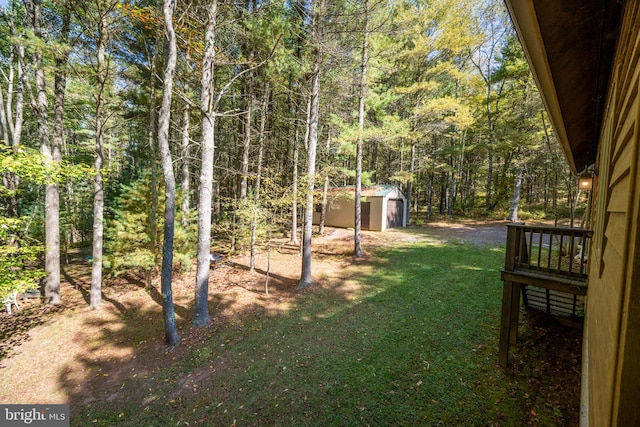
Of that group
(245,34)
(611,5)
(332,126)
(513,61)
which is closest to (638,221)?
(611,5)

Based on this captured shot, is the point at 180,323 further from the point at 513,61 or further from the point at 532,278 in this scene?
the point at 513,61

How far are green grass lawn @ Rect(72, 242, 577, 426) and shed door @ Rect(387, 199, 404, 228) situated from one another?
9663 mm

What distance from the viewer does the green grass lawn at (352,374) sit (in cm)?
334

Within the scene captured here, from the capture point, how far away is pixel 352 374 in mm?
4023

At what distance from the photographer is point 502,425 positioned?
3.03 meters

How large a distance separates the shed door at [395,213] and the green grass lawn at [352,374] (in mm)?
9663

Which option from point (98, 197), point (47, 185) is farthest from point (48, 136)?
point (98, 197)

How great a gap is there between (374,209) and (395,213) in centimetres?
195

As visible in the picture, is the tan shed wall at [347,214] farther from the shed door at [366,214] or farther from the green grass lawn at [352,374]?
the green grass lawn at [352,374]

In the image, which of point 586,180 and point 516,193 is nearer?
point 586,180

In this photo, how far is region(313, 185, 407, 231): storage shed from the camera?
1549 cm

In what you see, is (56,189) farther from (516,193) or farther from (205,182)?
(516,193)

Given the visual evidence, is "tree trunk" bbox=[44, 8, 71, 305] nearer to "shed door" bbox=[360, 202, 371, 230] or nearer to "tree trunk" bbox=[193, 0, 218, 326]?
"tree trunk" bbox=[193, 0, 218, 326]

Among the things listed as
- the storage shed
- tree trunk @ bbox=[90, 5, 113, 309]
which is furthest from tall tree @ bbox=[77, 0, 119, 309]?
the storage shed
